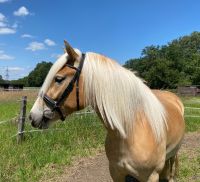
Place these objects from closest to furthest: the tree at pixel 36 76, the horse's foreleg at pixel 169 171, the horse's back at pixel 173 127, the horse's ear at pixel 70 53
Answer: the horse's ear at pixel 70 53
the horse's back at pixel 173 127
the horse's foreleg at pixel 169 171
the tree at pixel 36 76

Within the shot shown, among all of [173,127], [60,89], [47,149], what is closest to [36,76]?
[47,149]

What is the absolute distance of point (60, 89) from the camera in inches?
114

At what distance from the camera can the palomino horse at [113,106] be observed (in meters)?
2.89

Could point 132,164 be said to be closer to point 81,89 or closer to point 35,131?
point 81,89

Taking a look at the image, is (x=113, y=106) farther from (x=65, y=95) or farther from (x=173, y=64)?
(x=173, y=64)

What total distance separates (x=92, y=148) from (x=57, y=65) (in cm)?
463

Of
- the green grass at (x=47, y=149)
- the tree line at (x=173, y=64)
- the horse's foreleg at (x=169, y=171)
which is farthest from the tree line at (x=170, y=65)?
the horse's foreleg at (x=169, y=171)

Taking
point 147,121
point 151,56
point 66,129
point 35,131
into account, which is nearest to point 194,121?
point 66,129

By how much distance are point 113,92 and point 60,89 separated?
43cm

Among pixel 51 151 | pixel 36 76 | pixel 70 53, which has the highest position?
pixel 36 76

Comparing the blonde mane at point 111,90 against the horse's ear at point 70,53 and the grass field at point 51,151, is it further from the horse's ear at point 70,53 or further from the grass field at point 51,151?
the grass field at point 51,151

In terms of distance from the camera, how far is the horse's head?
2871mm

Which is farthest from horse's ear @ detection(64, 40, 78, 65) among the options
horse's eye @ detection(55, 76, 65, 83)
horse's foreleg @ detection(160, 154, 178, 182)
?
horse's foreleg @ detection(160, 154, 178, 182)

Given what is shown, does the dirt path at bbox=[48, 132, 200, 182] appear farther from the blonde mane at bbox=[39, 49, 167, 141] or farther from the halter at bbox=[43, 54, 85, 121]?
the halter at bbox=[43, 54, 85, 121]
